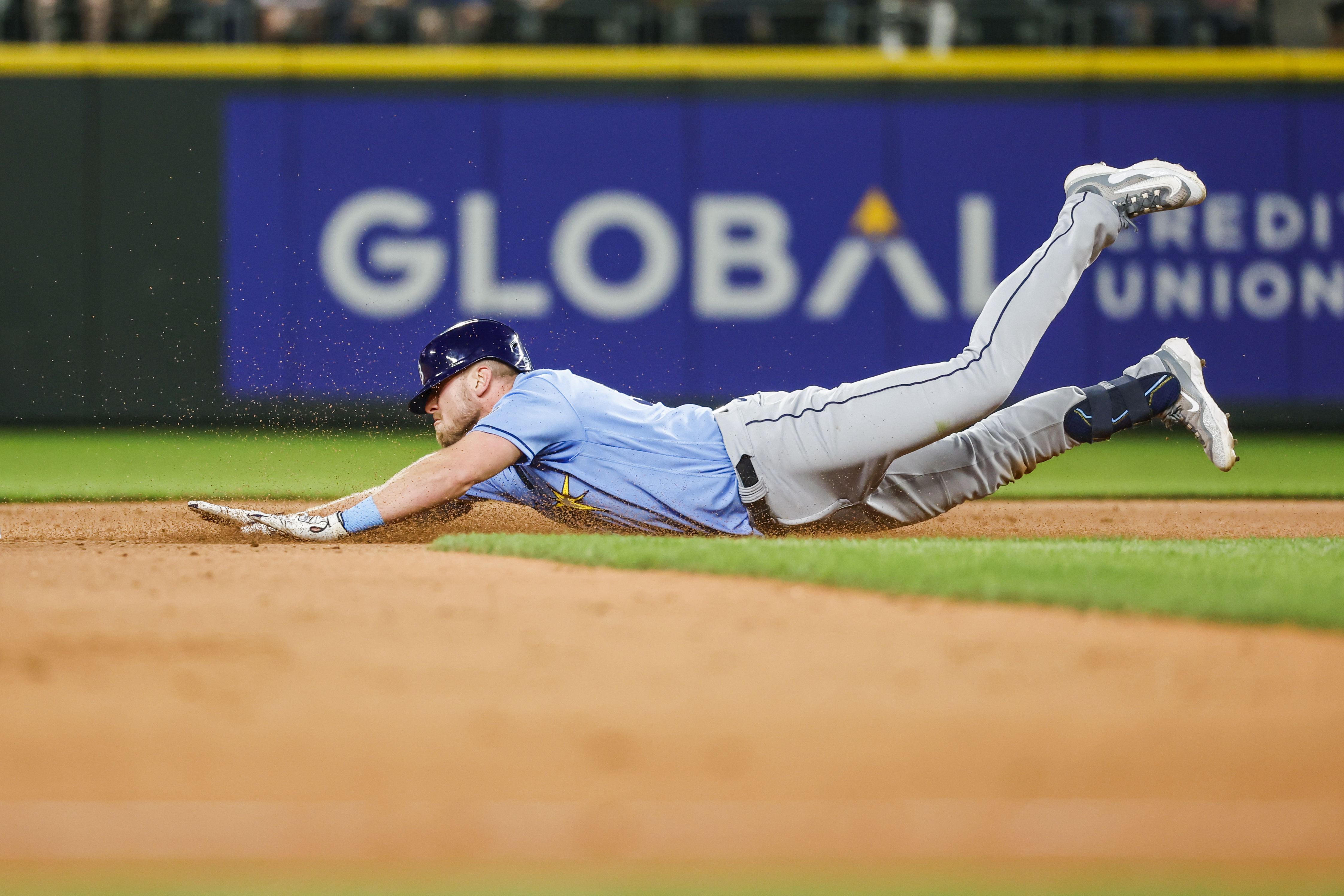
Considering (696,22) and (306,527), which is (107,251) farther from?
(306,527)

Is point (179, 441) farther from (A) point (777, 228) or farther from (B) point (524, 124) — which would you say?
(A) point (777, 228)

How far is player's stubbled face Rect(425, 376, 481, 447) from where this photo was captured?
184 inches

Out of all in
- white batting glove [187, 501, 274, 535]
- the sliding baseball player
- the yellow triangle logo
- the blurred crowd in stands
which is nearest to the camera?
the sliding baseball player

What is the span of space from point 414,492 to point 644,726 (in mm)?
2109

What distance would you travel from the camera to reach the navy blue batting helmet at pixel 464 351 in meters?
4.63

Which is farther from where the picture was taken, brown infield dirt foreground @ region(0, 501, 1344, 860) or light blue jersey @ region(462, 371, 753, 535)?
light blue jersey @ region(462, 371, 753, 535)

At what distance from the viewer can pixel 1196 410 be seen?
4957 millimetres

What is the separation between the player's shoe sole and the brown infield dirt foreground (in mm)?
1928

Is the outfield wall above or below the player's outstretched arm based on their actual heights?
above

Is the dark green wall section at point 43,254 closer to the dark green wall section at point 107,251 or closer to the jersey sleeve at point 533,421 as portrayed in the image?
the dark green wall section at point 107,251

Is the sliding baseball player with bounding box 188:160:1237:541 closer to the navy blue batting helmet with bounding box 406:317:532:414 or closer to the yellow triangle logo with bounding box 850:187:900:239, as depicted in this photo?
the navy blue batting helmet with bounding box 406:317:532:414

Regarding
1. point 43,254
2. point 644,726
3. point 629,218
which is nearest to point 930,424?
point 644,726

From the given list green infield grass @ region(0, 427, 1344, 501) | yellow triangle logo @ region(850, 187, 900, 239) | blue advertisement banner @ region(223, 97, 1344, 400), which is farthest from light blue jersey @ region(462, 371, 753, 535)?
yellow triangle logo @ region(850, 187, 900, 239)

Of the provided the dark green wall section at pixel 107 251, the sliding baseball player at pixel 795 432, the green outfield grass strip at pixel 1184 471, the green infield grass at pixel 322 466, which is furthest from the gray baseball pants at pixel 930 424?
the dark green wall section at pixel 107 251
